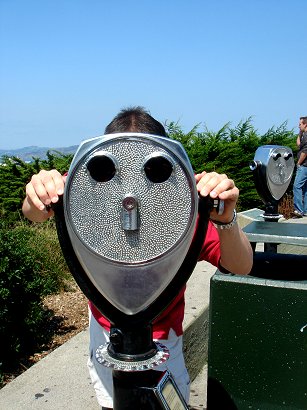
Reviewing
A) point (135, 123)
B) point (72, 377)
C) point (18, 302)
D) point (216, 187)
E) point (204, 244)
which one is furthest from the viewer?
point (18, 302)

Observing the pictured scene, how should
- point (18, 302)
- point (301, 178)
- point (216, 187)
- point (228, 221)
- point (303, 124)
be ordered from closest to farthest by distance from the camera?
1. point (216, 187)
2. point (228, 221)
3. point (18, 302)
4. point (303, 124)
5. point (301, 178)

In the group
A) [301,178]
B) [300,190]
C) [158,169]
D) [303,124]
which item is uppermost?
[303,124]

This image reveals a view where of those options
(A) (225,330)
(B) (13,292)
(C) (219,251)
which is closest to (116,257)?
(C) (219,251)

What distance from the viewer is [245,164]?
866 centimetres

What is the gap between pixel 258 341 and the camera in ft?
6.24

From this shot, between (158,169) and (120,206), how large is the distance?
0.09 metres

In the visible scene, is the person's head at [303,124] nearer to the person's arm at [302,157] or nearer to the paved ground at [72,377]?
the person's arm at [302,157]

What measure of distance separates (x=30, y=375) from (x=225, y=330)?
2.95 ft

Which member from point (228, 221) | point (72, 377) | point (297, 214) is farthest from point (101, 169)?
point (297, 214)

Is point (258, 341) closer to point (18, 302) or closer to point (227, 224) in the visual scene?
point (227, 224)

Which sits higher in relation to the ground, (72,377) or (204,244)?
(204,244)

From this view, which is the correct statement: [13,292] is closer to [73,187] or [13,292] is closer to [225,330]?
[225,330]

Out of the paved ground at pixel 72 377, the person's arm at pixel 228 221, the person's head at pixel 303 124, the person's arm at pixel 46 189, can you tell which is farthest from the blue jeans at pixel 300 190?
the person's arm at pixel 46 189

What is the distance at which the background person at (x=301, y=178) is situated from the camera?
7743mm
